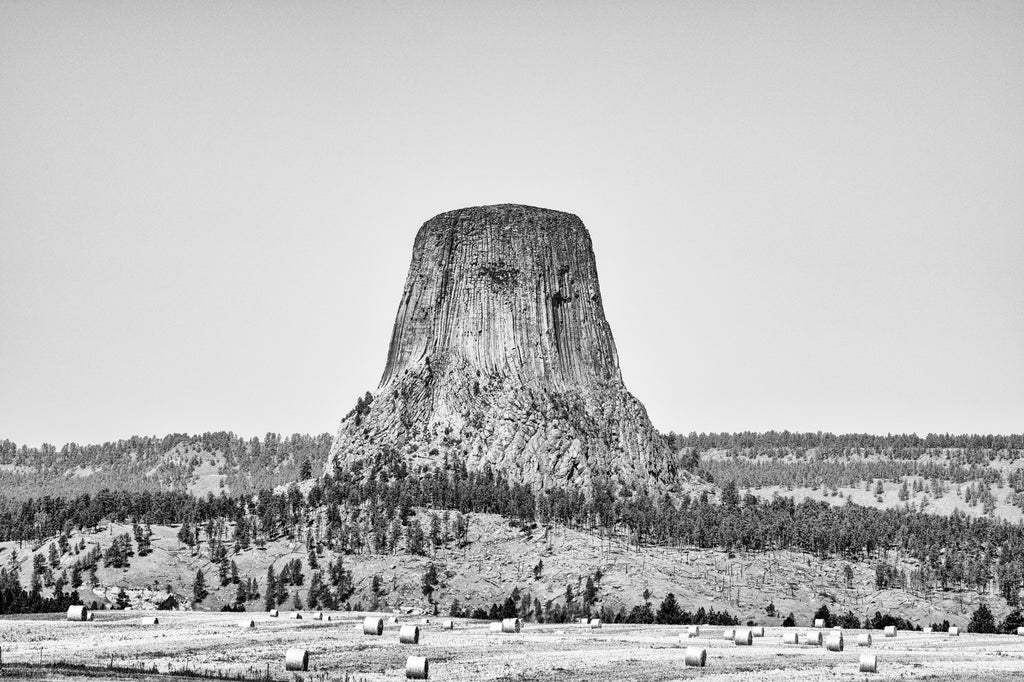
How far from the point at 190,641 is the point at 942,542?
117m

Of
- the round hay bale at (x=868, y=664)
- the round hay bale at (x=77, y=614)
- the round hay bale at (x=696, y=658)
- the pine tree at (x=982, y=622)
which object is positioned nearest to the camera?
the round hay bale at (x=868, y=664)

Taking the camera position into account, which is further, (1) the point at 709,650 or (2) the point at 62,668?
(1) the point at 709,650

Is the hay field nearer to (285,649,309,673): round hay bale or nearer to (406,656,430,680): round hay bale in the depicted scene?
(285,649,309,673): round hay bale

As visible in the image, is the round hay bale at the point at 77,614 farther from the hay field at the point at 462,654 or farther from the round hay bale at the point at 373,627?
the round hay bale at the point at 373,627

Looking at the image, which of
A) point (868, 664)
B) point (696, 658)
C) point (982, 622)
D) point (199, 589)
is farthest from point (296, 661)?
point (199, 589)

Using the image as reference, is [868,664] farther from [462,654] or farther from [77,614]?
[77,614]

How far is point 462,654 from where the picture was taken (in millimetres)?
81500

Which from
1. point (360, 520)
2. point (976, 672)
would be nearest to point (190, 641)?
point (976, 672)

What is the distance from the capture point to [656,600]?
146 m

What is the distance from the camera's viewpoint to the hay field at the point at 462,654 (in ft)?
233

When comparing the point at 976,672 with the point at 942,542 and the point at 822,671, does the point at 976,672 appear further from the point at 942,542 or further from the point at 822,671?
the point at 942,542

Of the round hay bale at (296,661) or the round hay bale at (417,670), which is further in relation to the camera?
the round hay bale at (296,661)

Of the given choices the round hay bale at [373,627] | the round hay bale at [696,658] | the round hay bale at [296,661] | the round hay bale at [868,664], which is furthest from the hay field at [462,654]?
the round hay bale at [373,627]

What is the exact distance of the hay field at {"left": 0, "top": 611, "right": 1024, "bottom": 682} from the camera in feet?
233
